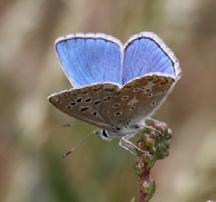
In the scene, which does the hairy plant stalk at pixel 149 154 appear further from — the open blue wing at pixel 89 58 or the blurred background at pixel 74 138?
the blurred background at pixel 74 138

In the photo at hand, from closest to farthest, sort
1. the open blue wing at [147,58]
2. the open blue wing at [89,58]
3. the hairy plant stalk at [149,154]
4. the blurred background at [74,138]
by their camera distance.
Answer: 1. the hairy plant stalk at [149,154]
2. the open blue wing at [147,58]
3. the open blue wing at [89,58]
4. the blurred background at [74,138]

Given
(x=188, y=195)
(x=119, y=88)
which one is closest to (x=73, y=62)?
(x=119, y=88)

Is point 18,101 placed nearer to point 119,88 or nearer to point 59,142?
point 59,142

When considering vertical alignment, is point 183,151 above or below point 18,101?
below

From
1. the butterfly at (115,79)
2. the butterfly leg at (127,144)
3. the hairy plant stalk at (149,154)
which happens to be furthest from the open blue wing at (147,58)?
the hairy plant stalk at (149,154)

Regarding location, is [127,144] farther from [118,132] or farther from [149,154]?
[149,154]

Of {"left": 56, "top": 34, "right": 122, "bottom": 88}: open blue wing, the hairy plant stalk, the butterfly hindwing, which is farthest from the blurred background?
the hairy plant stalk

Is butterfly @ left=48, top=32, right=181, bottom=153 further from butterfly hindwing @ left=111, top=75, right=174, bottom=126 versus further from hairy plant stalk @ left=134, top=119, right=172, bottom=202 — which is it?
hairy plant stalk @ left=134, top=119, right=172, bottom=202
